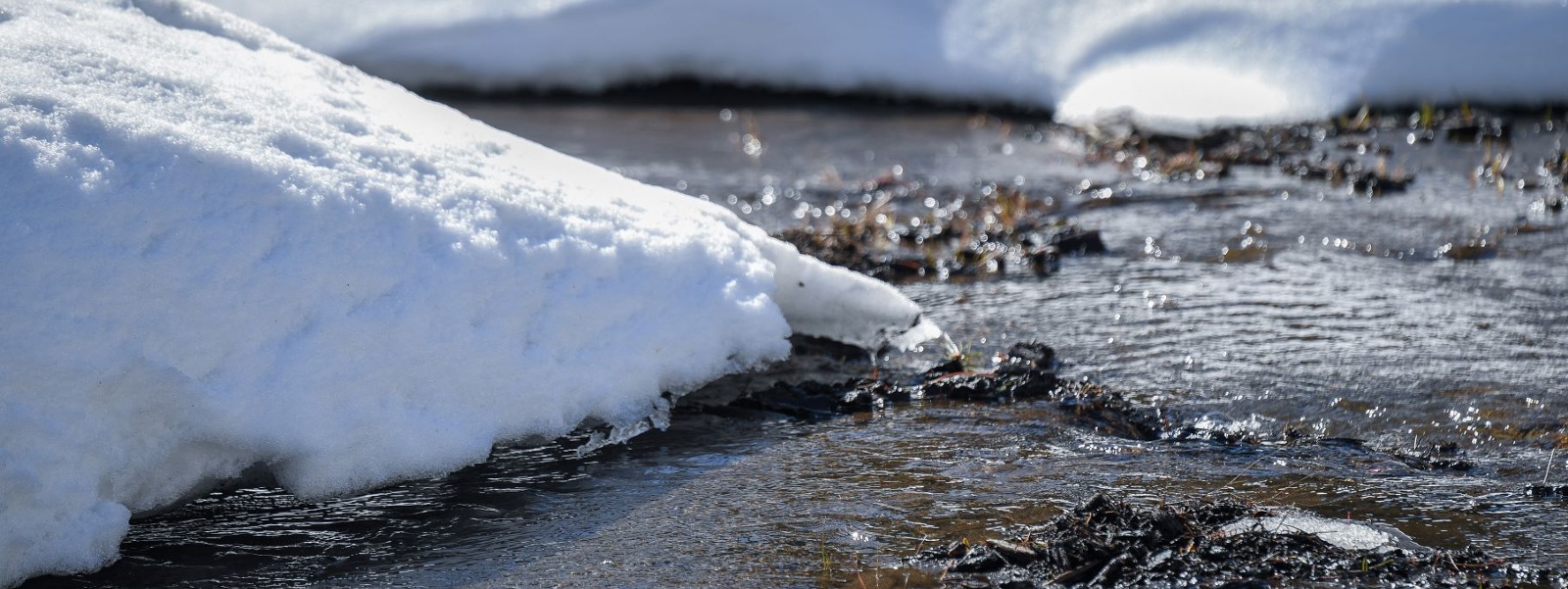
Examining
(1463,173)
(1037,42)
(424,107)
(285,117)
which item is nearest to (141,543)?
(285,117)

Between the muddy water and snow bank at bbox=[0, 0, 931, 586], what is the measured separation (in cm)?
19

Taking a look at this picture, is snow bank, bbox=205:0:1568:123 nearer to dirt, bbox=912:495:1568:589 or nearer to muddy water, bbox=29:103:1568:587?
muddy water, bbox=29:103:1568:587

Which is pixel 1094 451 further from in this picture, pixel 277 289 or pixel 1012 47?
pixel 1012 47

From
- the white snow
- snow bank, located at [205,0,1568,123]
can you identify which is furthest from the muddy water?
snow bank, located at [205,0,1568,123]

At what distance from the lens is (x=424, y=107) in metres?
5.01

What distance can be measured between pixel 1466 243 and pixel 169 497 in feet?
17.3

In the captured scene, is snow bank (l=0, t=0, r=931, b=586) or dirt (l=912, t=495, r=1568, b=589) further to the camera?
snow bank (l=0, t=0, r=931, b=586)

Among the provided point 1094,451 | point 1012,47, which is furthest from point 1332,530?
point 1012,47

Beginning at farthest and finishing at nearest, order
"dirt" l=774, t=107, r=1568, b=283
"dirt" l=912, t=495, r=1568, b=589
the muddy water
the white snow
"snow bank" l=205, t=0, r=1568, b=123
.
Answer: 1. "snow bank" l=205, t=0, r=1568, b=123
2. "dirt" l=774, t=107, r=1568, b=283
3. the muddy water
4. the white snow
5. "dirt" l=912, t=495, r=1568, b=589

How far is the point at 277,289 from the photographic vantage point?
3656mm

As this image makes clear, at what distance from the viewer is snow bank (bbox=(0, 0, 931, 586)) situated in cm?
336

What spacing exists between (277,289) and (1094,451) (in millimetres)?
2362

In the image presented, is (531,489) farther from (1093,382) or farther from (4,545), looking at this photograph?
(1093,382)

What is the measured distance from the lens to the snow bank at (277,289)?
11.0 ft
